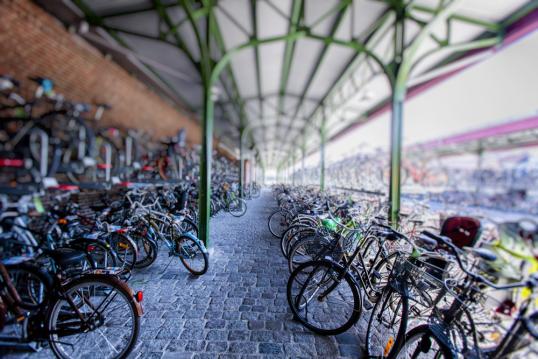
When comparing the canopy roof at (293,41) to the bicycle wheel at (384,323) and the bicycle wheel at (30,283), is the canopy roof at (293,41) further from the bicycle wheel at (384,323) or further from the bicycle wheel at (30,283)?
the bicycle wheel at (384,323)

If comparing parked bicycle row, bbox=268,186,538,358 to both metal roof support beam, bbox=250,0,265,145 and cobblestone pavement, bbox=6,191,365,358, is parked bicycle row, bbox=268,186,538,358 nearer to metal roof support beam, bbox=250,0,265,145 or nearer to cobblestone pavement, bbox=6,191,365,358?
cobblestone pavement, bbox=6,191,365,358

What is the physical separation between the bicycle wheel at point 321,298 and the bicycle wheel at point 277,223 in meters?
2.70

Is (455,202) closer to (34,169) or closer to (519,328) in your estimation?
(519,328)

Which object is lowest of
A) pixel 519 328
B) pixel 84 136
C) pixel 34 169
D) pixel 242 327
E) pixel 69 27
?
pixel 242 327

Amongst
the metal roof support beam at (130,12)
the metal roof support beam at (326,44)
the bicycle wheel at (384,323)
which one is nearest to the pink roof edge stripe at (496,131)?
the bicycle wheel at (384,323)

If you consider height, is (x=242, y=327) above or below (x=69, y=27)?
below

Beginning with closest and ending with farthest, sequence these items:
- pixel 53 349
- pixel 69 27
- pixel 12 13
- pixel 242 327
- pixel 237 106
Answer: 1. pixel 53 349
2. pixel 242 327
3. pixel 12 13
4. pixel 69 27
5. pixel 237 106

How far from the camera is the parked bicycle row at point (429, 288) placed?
4.02 feet

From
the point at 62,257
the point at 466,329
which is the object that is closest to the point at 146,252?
the point at 62,257

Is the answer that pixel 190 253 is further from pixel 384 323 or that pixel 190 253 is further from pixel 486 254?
pixel 486 254

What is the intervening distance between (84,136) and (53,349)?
252 centimetres

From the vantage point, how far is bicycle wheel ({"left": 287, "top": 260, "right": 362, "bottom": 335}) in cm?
227

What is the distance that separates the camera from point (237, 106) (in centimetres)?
932

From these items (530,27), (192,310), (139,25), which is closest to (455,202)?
(530,27)
